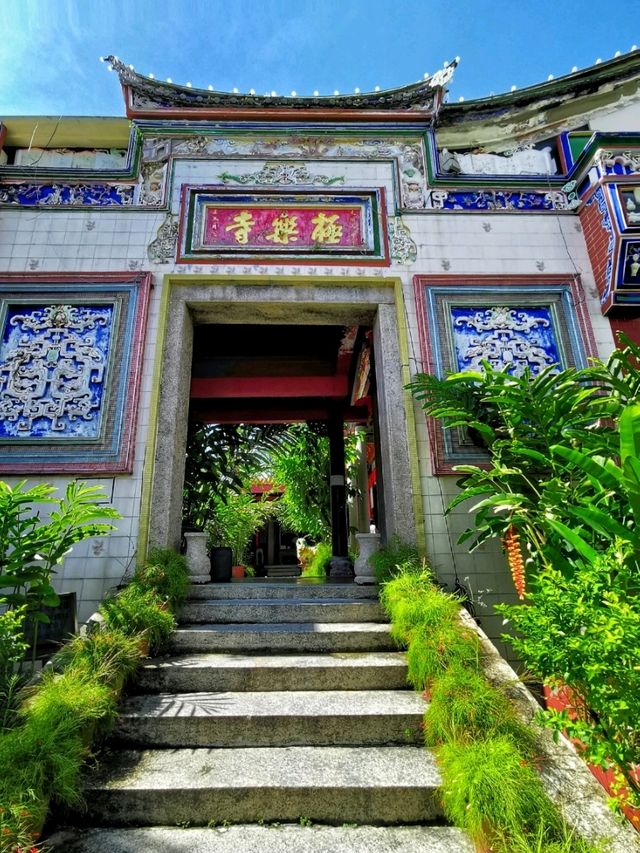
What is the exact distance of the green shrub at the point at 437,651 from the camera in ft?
8.07

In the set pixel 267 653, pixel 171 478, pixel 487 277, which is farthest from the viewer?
pixel 487 277

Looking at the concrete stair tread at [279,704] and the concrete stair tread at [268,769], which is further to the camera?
the concrete stair tread at [279,704]

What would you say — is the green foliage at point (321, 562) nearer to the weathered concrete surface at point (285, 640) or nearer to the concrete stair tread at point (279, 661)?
the weathered concrete surface at point (285, 640)

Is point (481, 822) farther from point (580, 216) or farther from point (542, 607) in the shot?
→ point (580, 216)

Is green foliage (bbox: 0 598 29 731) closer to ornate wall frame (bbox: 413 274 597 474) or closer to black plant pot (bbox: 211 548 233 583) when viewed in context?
black plant pot (bbox: 211 548 233 583)

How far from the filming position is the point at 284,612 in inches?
139

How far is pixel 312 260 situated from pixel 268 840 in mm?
4519

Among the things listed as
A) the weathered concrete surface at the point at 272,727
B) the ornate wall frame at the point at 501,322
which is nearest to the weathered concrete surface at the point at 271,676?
the weathered concrete surface at the point at 272,727

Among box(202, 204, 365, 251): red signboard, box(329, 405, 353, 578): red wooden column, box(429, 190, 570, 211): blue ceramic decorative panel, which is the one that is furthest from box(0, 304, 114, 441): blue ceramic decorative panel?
box(329, 405, 353, 578): red wooden column

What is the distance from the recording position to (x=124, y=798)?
194 cm

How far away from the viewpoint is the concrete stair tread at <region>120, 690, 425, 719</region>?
7.83 feet

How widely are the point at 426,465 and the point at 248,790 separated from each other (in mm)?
2988

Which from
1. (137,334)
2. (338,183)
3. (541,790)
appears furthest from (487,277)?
(541,790)

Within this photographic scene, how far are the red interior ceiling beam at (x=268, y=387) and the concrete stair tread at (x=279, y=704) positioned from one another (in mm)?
5540
